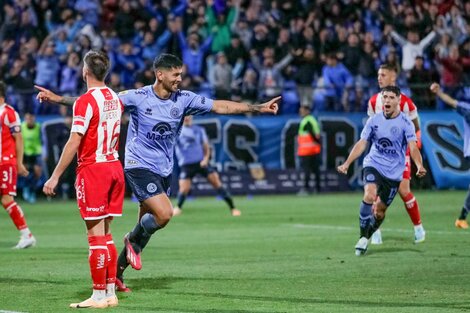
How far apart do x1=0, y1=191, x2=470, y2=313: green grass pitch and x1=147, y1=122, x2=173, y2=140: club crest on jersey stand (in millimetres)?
1722

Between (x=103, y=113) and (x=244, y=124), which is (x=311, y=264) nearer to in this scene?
(x=103, y=113)

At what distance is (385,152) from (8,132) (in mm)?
6037

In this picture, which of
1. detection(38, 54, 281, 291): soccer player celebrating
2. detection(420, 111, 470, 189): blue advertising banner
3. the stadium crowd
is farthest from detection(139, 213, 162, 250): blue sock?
detection(420, 111, 470, 189): blue advertising banner

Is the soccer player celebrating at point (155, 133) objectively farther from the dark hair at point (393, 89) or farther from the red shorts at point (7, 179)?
the red shorts at point (7, 179)

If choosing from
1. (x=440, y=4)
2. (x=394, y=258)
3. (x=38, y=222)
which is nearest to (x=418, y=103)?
(x=440, y=4)

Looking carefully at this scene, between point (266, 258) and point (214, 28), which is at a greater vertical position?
point (214, 28)

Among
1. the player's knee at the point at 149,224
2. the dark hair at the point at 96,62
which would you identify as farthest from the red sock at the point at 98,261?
the dark hair at the point at 96,62

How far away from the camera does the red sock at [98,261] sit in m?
10.9

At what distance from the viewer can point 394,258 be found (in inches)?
608

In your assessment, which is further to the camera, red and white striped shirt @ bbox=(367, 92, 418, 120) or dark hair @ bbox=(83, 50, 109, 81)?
red and white striped shirt @ bbox=(367, 92, 418, 120)

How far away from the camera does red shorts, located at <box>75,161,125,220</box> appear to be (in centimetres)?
1095

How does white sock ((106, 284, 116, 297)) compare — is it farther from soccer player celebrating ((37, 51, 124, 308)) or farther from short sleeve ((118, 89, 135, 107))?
short sleeve ((118, 89, 135, 107))

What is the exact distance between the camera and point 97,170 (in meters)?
11.0

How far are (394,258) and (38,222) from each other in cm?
1010
